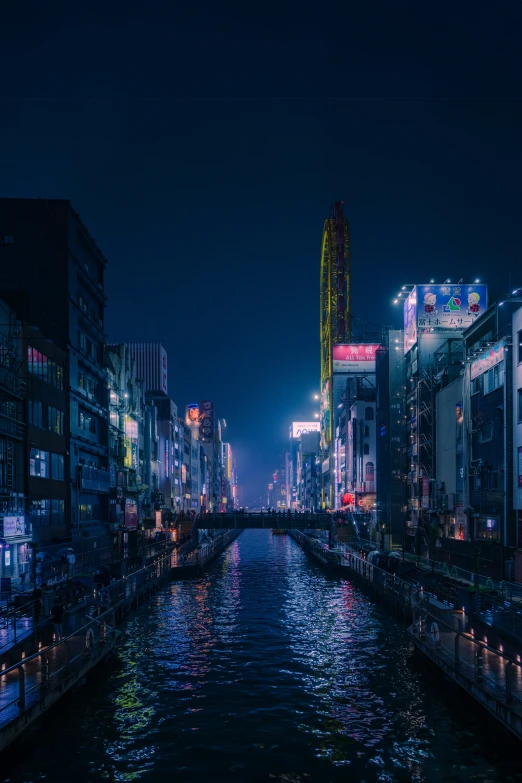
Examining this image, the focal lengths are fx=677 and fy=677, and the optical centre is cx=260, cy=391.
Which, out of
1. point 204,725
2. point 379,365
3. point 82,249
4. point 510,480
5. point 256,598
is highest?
point 82,249

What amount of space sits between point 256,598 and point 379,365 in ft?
162

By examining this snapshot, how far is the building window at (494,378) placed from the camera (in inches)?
1998

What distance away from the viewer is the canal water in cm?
2022

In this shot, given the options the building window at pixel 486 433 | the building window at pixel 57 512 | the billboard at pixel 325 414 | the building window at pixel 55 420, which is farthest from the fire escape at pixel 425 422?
the billboard at pixel 325 414

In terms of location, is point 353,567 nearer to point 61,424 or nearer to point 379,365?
point 61,424

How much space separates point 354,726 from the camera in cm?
2388

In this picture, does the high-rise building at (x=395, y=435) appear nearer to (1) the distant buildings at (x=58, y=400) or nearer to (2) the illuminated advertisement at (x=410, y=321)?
(2) the illuminated advertisement at (x=410, y=321)

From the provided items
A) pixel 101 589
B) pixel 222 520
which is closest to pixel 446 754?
pixel 101 589

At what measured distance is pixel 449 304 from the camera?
266 ft

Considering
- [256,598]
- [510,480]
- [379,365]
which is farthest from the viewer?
[379,365]

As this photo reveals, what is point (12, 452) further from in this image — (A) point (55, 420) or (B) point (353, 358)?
(B) point (353, 358)

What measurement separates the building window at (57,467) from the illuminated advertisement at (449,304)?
44.2 meters

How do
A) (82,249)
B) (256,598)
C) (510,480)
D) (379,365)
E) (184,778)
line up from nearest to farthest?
(184,778), (510,480), (256,598), (82,249), (379,365)

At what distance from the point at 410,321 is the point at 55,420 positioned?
45.7m
